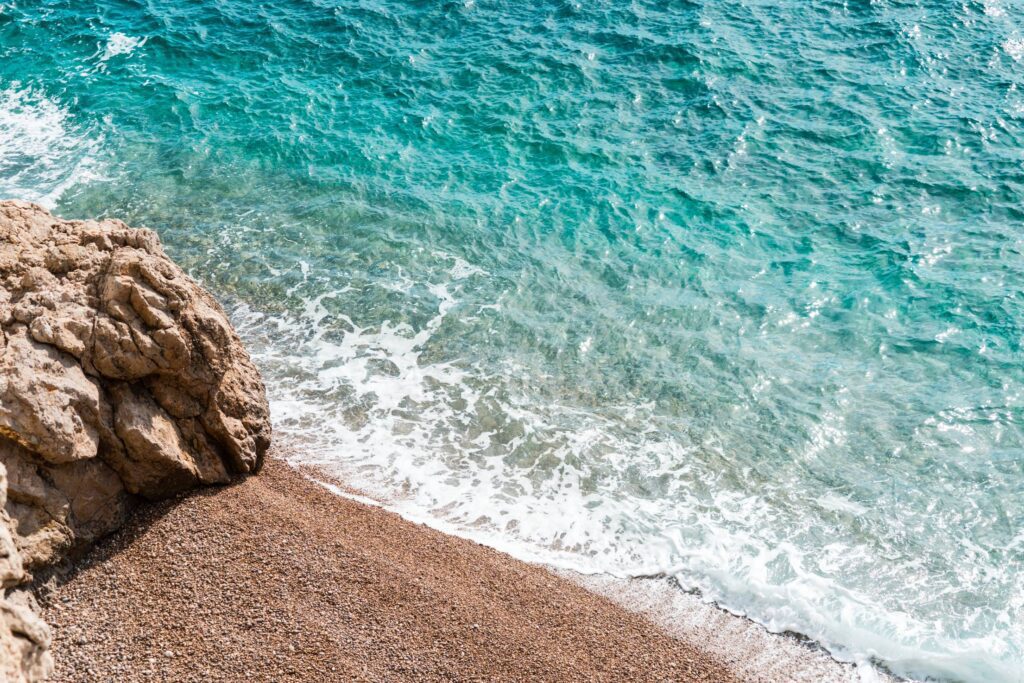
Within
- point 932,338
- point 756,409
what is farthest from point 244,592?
point 932,338

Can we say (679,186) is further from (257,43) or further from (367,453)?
(257,43)

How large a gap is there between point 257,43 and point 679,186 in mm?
14119

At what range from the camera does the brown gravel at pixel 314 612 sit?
Result: 8992mm

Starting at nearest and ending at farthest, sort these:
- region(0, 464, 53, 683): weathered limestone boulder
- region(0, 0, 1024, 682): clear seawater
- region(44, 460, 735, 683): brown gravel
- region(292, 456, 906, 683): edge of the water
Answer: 1. region(0, 464, 53, 683): weathered limestone boulder
2. region(44, 460, 735, 683): brown gravel
3. region(292, 456, 906, 683): edge of the water
4. region(0, 0, 1024, 682): clear seawater

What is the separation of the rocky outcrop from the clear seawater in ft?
7.84

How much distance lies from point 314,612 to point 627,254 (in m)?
10.7

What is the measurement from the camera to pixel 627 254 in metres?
17.8

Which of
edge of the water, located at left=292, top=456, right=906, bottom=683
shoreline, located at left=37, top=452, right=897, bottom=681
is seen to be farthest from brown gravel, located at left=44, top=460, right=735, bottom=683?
edge of the water, located at left=292, top=456, right=906, bottom=683

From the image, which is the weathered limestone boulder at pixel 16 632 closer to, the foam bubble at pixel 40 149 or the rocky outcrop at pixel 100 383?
the rocky outcrop at pixel 100 383

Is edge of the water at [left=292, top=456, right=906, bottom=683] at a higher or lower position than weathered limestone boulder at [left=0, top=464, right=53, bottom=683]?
lower

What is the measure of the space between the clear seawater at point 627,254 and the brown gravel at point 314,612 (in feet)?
4.54

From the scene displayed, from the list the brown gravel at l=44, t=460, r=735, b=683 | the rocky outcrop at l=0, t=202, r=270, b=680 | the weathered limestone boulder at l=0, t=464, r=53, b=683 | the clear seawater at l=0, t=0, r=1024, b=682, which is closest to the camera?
the weathered limestone boulder at l=0, t=464, r=53, b=683

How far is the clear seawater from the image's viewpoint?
12.2m

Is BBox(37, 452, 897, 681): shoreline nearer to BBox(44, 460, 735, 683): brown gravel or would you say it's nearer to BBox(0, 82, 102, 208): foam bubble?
BBox(44, 460, 735, 683): brown gravel
